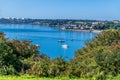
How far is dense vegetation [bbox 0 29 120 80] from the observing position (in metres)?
11.7

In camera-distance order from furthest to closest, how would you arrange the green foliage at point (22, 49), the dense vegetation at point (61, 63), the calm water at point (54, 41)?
the calm water at point (54, 41) → the green foliage at point (22, 49) → the dense vegetation at point (61, 63)

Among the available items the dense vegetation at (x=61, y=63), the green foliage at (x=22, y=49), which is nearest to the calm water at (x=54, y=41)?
the dense vegetation at (x=61, y=63)

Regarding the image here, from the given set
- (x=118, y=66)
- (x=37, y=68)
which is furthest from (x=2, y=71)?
(x=118, y=66)

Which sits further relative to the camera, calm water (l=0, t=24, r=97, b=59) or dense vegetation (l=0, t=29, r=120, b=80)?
calm water (l=0, t=24, r=97, b=59)

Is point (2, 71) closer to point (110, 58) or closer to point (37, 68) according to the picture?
point (37, 68)

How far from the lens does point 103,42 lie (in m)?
38.4

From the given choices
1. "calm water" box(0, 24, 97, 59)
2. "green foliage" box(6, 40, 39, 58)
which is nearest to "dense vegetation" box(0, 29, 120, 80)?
"green foliage" box(6, 40, 39, 58)

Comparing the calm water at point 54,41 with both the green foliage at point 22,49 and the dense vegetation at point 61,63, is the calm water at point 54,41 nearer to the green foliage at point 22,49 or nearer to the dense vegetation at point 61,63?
the dense vegetation at point 61,63

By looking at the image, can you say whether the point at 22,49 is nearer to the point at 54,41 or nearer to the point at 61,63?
the point at 61,63

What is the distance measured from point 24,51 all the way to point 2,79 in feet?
57.2

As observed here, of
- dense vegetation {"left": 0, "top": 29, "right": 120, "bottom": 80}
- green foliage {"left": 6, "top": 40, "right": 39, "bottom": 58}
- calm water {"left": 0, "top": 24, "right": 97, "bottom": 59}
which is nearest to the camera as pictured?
dense vegetation {"left": 0, "top": 29, "right": 120, "bottom": 80}

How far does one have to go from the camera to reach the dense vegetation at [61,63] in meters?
11.7

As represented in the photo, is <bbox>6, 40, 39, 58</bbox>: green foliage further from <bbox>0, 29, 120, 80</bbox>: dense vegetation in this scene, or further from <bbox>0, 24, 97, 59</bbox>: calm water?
<bbox>0, 24, 97, 59</bbox>: calm water

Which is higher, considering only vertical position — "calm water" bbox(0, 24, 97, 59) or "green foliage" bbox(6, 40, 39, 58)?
"green foliage" bbox(6, 40, 39, 58)
